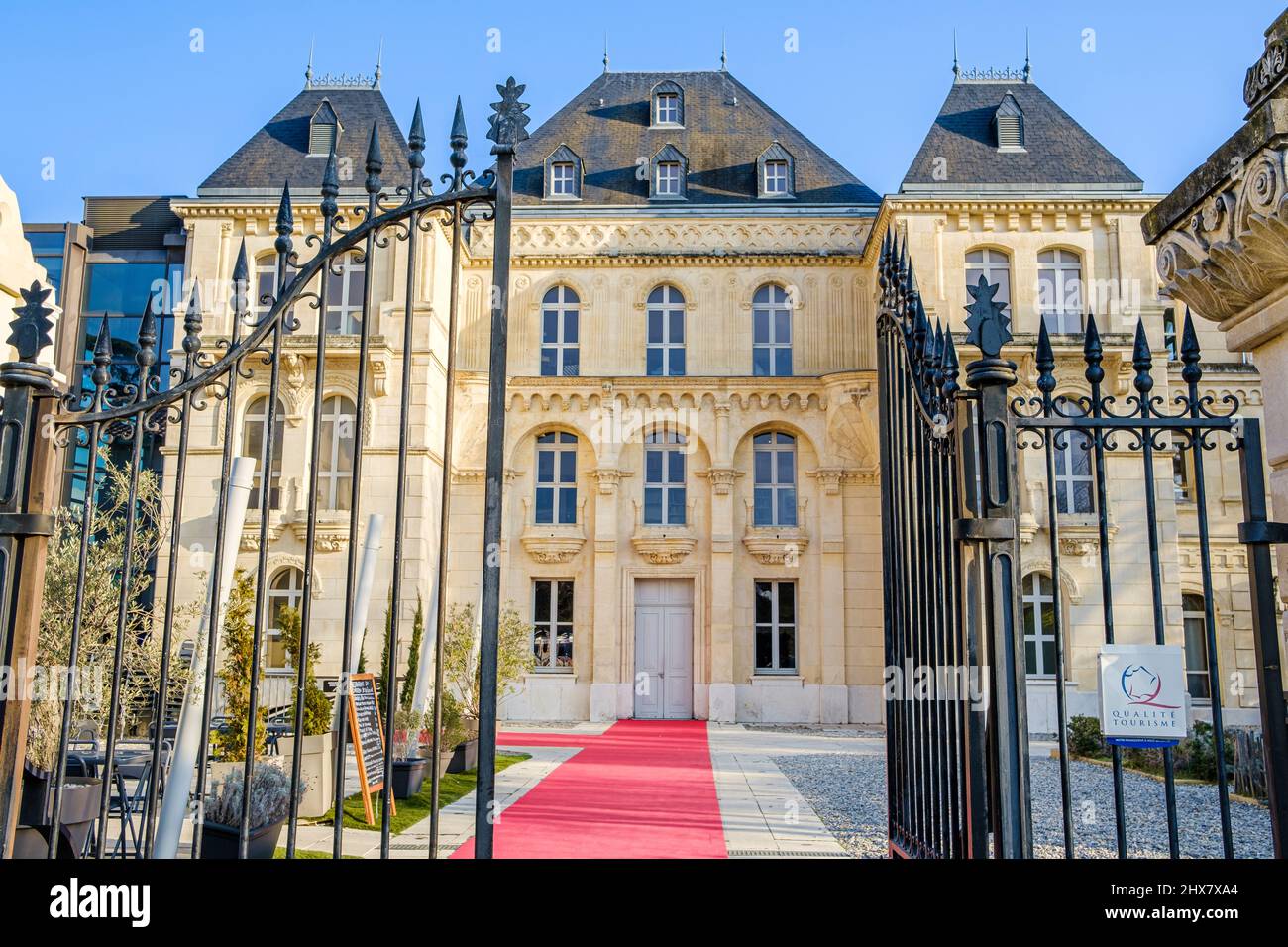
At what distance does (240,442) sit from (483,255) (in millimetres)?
6717

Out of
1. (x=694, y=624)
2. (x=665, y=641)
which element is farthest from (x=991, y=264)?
(x=665, y=641)

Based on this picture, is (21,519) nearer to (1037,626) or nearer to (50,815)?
(50,815)

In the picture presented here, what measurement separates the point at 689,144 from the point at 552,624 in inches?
486

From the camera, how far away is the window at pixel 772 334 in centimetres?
2270

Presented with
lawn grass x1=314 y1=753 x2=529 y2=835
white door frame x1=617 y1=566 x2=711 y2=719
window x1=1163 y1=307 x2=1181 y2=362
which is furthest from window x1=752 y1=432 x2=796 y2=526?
lawn grass x1=314 y1=753 x2=529 y2=835

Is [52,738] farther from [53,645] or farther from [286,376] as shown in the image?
[286,376]

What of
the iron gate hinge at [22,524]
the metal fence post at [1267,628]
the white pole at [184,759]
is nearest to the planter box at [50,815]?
the white pole at [184,759]

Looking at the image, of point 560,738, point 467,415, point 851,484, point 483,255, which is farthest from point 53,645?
point 851,484

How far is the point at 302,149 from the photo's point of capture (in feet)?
75.7

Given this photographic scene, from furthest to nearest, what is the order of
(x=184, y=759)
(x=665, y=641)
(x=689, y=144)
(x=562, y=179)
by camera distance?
(x=689, y=144)
(x=562, y=179)
(x=665, y=641)
(x=184, y=759)

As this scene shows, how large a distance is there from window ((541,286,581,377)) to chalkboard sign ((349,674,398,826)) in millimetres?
13868

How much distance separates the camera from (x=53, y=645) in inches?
403

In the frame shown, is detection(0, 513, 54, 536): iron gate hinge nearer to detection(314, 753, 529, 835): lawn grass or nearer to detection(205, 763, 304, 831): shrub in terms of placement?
detection(205, 763, 304, 831): shrub

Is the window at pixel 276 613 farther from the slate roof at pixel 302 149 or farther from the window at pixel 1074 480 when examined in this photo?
the window at pixel 1074 480
